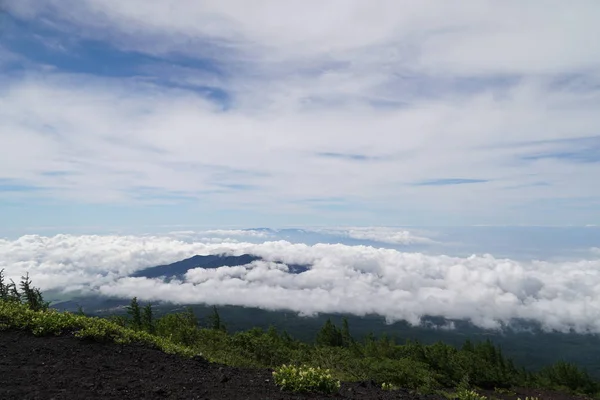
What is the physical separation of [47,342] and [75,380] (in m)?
3.13

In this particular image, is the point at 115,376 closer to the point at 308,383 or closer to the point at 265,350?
the point at 308,383

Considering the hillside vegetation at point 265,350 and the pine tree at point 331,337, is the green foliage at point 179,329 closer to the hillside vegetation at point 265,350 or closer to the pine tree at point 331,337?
the hillside vegetation at point 265,350

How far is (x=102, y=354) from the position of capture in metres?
9.65

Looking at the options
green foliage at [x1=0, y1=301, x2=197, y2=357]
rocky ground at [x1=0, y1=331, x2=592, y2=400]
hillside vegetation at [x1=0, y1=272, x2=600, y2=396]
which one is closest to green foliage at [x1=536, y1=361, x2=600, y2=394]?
hillside vegetation at [x1=0, y1=272, x2=600, y2=396]

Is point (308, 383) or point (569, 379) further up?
point (308, 383)

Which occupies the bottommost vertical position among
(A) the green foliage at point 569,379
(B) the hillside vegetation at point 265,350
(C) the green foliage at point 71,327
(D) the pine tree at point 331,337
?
(A) the green foliage at point 569,379

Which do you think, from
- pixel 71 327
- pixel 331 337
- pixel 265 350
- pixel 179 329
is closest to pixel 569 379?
pixel 331 337

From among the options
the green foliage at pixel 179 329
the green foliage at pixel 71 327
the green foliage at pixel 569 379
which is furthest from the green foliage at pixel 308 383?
the green foliage at pixel 569 379

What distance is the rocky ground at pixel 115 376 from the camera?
7.12 metres

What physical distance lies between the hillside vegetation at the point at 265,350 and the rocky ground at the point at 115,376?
0.64 metres

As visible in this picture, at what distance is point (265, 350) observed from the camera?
30484 mm

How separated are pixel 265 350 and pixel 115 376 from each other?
936 inches

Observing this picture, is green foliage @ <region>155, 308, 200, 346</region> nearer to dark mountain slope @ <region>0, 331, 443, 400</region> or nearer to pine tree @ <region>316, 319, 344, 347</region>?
dark mountain slope @ <region>0, 331, 443, 400</region>

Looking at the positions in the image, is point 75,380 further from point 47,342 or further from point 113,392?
point 47,342
